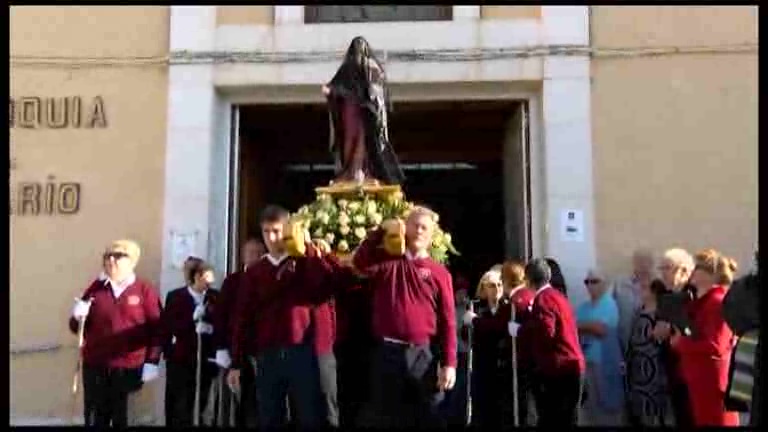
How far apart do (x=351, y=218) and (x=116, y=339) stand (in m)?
1.66

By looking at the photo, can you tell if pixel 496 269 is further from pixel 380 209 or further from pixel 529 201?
pixel 529 201

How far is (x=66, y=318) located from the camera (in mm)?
9453

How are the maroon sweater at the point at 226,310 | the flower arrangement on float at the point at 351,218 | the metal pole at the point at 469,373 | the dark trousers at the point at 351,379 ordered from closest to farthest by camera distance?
the dark trousers at the point at 351,379
the flower arrangement on float at the point at 351,218
the maroon sweater at the point at 226,310
the metal pole at the point at 469,373

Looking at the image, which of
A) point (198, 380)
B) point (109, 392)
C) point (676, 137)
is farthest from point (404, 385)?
point (676, 137)

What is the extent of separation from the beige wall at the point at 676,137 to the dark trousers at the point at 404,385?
3798 millimetres

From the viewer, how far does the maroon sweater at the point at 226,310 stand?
7.11 metres

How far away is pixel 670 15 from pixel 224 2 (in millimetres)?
3719

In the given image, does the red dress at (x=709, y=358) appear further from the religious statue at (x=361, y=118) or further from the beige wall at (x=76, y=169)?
the beige wall at (x=76, y=169)

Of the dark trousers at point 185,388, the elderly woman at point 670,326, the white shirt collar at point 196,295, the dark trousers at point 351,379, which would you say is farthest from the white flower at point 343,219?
the elderly woman at point 670,326

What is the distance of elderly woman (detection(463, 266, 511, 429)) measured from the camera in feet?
24.1

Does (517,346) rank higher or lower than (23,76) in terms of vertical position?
lower

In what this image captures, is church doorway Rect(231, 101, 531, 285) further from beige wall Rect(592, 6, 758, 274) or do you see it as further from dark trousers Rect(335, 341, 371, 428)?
dark trousers Rect(335, 341, 371, 428)

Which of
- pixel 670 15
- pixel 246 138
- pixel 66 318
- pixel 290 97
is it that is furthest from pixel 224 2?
pixel 670 15

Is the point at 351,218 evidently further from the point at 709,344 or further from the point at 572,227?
the point at 572,227
